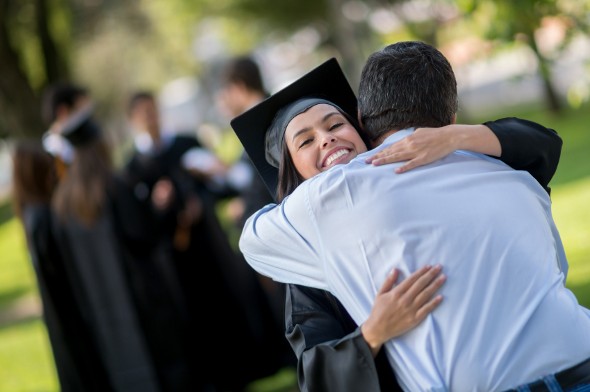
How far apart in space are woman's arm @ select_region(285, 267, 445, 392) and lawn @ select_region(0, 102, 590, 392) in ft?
16.2

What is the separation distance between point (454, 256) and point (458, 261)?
2 cm

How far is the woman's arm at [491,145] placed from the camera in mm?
2410

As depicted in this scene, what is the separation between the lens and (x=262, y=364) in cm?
766

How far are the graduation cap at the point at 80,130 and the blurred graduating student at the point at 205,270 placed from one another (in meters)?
0.95

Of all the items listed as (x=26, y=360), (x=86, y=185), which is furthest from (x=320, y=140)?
(x=26, y=360)

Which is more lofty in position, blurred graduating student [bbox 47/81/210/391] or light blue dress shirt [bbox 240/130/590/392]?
blurred graduating student [bbox 47/81/210/391]

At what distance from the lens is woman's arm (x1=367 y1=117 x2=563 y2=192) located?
241 centimetres

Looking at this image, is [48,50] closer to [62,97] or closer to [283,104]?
[62,97]

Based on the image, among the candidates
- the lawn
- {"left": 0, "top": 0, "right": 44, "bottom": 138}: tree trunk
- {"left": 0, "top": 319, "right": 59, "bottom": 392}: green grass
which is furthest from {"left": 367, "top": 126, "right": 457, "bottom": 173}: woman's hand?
{"left": 0, "top": 0, "right": 44, "bottom": 138}: tree trunk

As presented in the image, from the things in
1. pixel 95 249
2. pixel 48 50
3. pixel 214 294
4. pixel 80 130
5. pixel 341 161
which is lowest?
pixel 341 161

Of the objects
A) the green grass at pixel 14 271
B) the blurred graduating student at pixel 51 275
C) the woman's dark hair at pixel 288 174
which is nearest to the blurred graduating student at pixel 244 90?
the blurred graduating student at pixel 51 275

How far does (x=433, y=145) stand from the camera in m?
2.44

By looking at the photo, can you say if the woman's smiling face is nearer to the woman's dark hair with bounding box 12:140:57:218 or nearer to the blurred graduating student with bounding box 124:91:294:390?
the woman's dark hair with bounding box 12:140:57:218

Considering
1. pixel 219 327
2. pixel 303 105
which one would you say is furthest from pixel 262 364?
pixel 303 105
